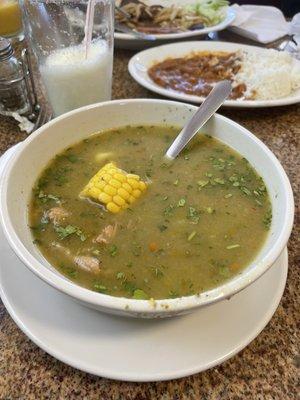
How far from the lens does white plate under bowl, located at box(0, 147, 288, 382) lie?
82 cm

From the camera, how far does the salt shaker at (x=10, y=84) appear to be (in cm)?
154

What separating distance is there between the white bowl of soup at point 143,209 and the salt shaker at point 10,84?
464 mm

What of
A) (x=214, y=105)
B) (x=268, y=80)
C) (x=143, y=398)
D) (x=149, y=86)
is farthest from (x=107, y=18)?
(x=143, y=398)

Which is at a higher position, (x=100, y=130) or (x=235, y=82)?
(x=100, y=130)

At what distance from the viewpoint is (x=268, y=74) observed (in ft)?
6.04

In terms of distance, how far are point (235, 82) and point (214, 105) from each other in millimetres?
684

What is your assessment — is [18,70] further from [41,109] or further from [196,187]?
[196,187]

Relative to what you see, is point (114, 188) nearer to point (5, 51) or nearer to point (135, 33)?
point (5, 51)

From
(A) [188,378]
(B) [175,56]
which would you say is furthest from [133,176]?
(B) [175,56]

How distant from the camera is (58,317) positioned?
0.90 m

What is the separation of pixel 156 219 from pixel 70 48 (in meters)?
0.89

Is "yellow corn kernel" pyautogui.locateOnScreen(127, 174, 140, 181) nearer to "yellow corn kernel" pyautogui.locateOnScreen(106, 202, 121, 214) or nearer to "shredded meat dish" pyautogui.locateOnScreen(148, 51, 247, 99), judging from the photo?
"yellow corn kernel" pyautogui.locateOnScreen(106, 202, 121, 214)

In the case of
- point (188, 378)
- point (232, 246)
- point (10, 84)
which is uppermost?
point (10, 84)

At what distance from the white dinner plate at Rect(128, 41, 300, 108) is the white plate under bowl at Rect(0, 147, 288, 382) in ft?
3.18
